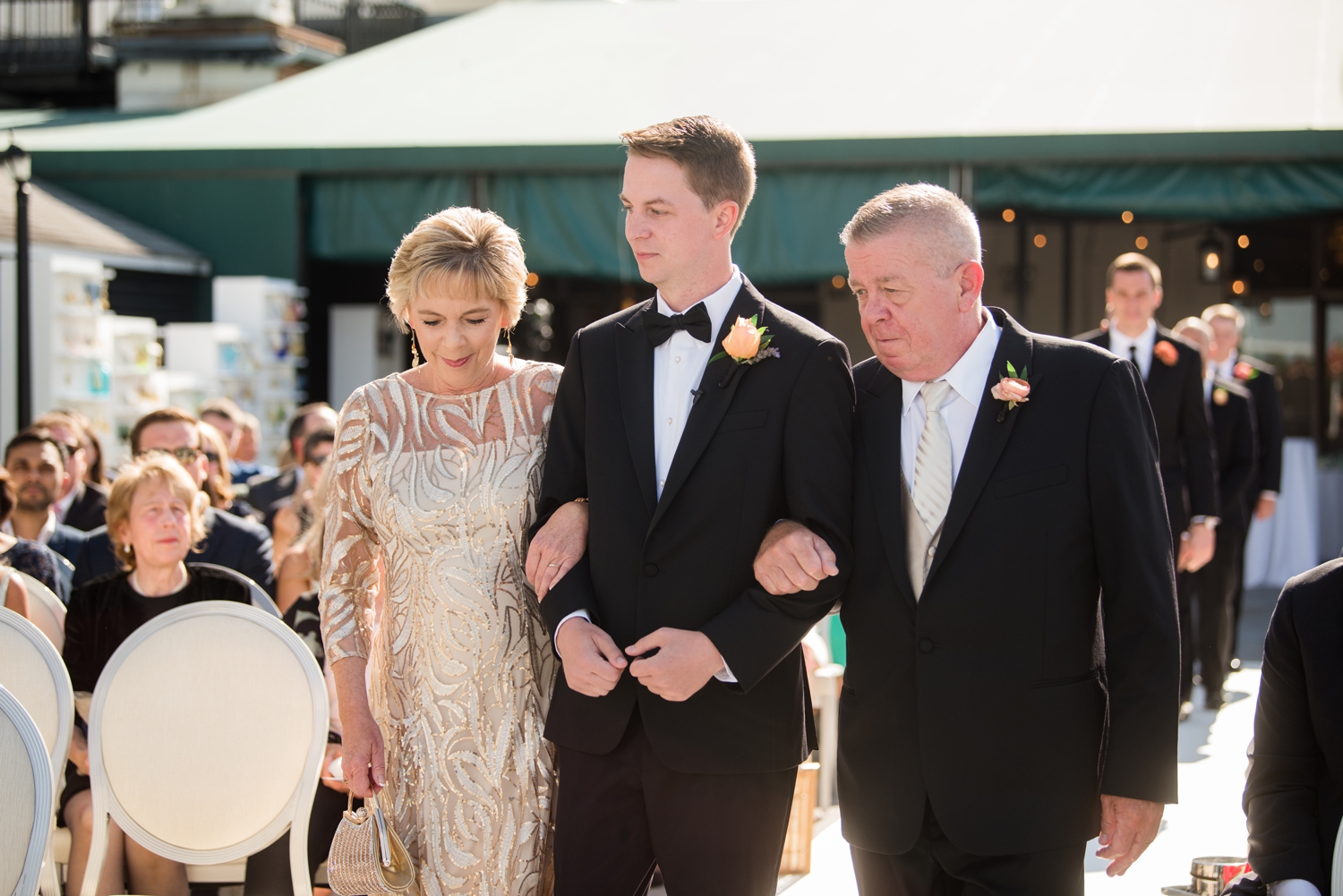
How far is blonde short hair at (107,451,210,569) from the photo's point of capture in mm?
4391

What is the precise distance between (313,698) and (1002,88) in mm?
8829

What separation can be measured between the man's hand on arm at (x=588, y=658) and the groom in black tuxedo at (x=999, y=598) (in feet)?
1.58

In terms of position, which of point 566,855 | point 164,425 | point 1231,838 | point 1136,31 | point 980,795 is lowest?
point 1231,838

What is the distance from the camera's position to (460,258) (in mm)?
2709

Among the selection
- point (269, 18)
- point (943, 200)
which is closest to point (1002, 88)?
point (943, 200)

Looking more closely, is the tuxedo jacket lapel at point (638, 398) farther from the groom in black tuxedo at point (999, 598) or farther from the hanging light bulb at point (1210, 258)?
the hanging light bulb at point (1210, 258)

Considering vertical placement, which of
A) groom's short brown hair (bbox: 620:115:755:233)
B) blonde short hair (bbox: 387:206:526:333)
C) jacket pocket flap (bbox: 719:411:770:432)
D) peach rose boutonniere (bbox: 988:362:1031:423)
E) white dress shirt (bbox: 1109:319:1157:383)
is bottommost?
jacket pocket flap (bbox: 719:411:770:432)

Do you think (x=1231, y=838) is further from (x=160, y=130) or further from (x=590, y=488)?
(x=160, y=130)

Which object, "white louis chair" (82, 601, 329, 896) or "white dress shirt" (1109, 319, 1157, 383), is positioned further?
"white dress shirt" (1109, 319, 1157, 383)

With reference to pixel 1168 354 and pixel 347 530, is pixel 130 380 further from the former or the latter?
pixel 347 530

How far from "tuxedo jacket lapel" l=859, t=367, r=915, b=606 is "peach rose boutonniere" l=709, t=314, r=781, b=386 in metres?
0.22

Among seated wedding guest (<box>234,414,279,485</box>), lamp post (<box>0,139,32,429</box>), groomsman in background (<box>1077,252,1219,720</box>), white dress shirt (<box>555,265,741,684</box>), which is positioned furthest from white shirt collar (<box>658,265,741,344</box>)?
lamp post (<box>0,139,32,429</box>)

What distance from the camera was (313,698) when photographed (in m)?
3.38

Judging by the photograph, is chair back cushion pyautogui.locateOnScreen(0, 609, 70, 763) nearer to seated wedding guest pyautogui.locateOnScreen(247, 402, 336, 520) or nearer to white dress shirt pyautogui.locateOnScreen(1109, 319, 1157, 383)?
seated wedding guest pyautogui.locateOnScreen(247, 402, 336, 520)
